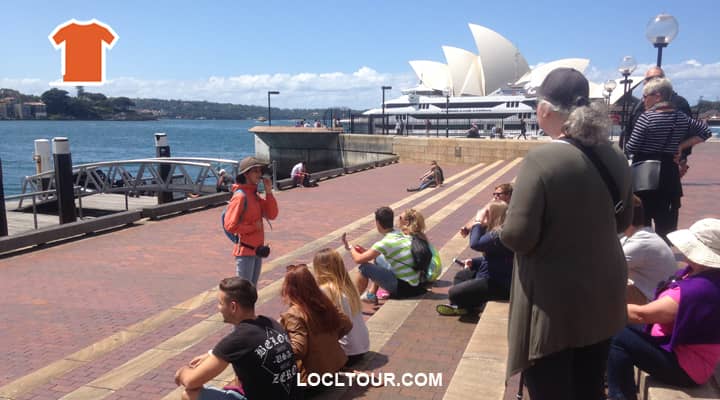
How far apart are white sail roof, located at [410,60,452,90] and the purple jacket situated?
67.8 meters

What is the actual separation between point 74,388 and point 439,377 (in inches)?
106

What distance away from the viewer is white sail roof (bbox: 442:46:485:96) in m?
63.5

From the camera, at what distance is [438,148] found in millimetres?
27016

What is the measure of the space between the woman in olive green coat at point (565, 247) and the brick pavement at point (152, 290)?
139cm

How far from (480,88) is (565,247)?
6591cm

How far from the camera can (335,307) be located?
3387 mm

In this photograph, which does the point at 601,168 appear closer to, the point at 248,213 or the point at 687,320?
the point at 687,320

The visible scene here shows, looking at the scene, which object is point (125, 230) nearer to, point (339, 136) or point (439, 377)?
point (439, 377)

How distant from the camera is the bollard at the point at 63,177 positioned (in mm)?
12961

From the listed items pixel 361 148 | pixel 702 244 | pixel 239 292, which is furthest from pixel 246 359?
pixel 361 148

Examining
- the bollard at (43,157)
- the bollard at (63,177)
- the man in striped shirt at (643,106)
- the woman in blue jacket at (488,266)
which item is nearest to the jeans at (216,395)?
the woman in blue jacket at (488,266)

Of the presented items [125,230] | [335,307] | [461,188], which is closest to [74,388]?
[335,307]

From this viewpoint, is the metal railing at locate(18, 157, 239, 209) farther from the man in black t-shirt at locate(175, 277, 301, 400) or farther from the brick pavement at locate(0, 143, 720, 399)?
the man in black t-shirt at locate(175, 277, 301, 400)

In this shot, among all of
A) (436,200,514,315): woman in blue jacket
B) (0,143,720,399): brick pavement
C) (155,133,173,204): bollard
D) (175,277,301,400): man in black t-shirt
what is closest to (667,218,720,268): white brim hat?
(0,143,720,399): brick pavement
